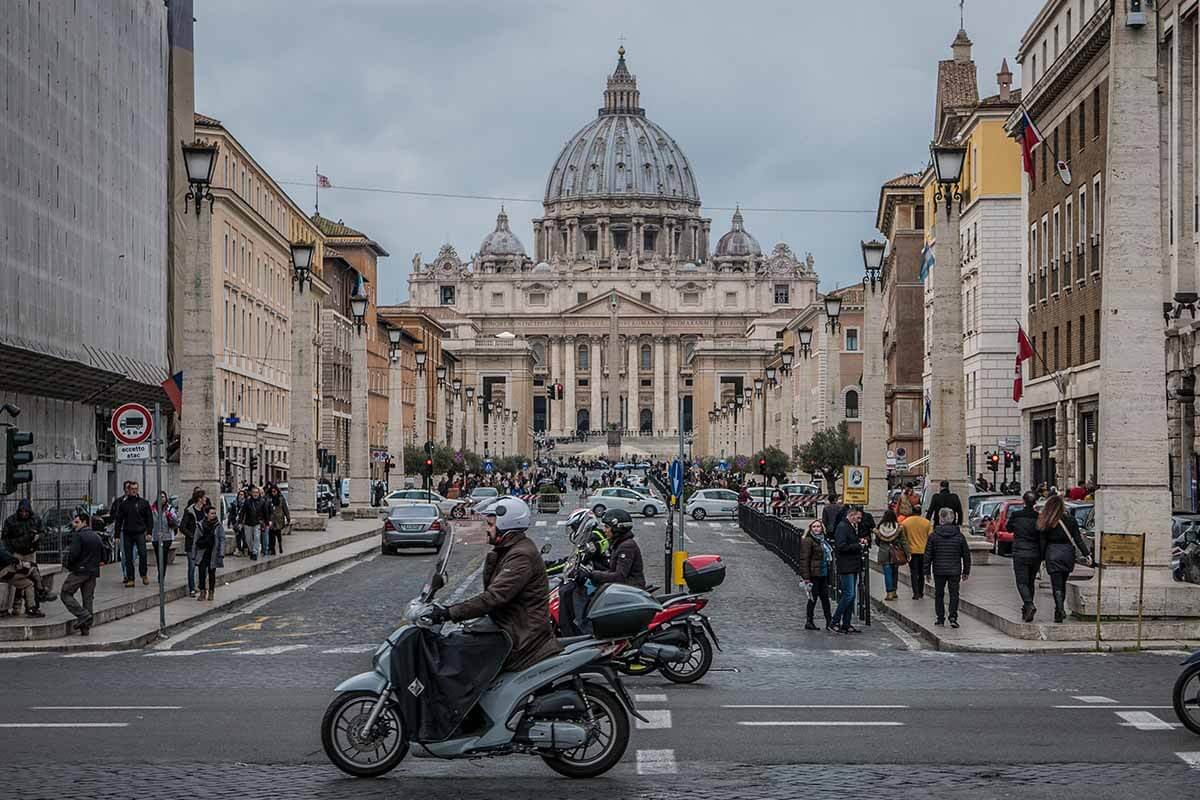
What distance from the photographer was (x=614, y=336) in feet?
582

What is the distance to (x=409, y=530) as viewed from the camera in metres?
43.8

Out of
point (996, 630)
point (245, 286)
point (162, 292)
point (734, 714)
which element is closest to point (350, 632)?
point (996, 630)

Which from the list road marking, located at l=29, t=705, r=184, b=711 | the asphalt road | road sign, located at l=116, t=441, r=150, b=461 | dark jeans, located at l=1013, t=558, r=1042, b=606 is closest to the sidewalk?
the asphalt road

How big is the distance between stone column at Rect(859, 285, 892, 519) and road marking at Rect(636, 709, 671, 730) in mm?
25569

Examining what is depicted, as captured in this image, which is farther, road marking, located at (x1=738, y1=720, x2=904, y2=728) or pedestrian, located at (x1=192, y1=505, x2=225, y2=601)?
pedestrian, located at (x1=192, y1=505, x2=225, y2=601)

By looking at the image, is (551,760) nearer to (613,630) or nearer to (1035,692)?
(613,630)

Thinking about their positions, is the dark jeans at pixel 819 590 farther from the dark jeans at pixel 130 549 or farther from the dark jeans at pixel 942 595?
the dark jeans at pixel 130 549

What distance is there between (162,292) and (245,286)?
22.3m

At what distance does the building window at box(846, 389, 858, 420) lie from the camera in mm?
135500

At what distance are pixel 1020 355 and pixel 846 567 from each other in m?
28.3

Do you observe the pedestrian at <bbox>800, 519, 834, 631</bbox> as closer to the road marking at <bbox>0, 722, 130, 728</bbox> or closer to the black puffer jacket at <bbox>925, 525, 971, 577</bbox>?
the black puffer jacket at <bbox>925, 525, 971, 577</bbox>

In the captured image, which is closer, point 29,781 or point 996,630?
point 29,781

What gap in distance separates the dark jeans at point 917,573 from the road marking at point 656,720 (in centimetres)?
1284

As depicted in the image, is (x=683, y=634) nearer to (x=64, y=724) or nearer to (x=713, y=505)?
(x=64, y=724)
